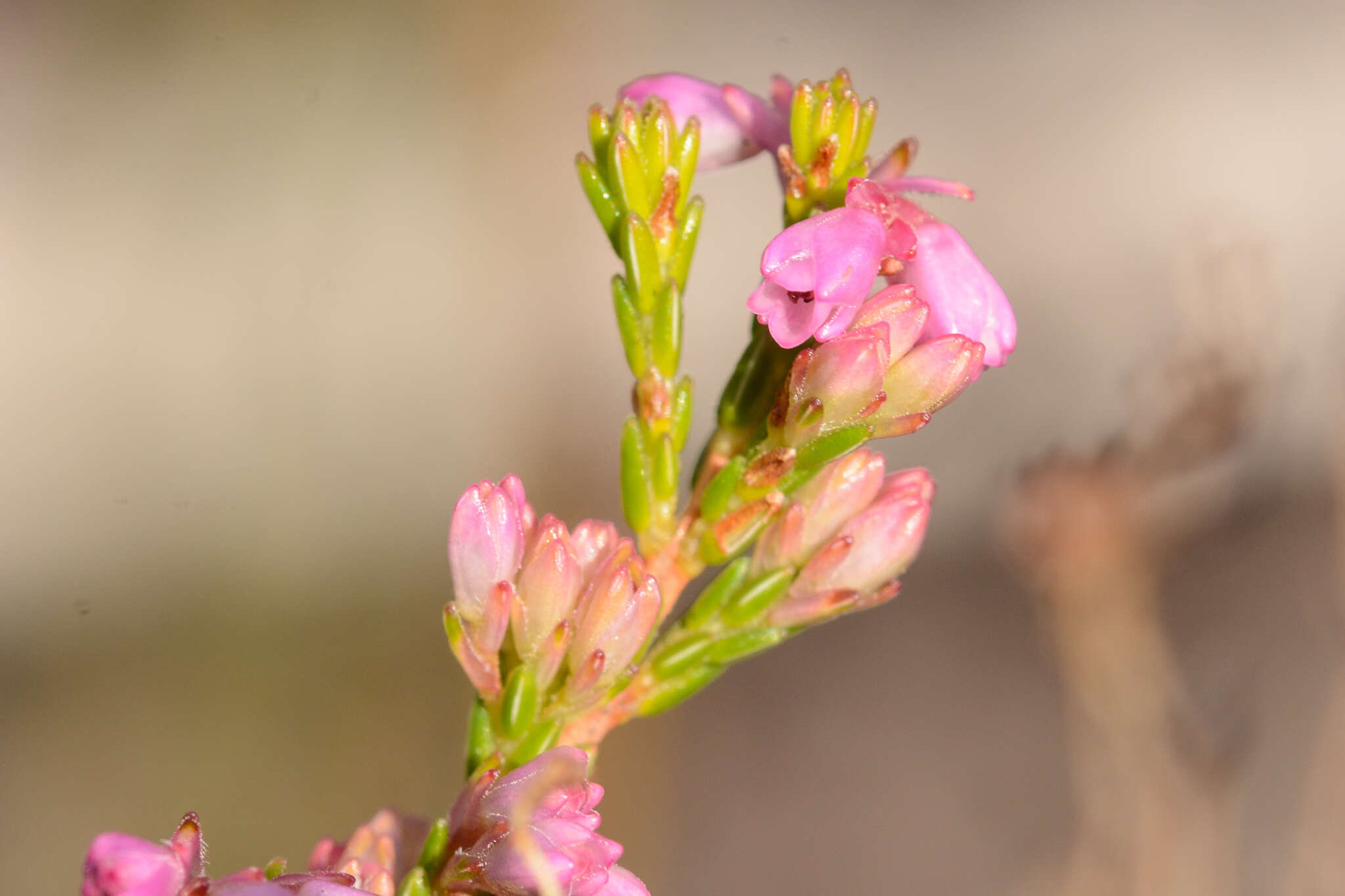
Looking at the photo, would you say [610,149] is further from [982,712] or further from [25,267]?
[25,267]

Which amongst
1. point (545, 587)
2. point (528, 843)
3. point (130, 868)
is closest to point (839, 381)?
point (545, 587)

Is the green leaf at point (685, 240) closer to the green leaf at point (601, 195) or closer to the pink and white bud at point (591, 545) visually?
the green leaf at point (601, 195)

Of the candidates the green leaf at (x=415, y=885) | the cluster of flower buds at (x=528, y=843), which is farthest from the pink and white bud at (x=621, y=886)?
the green leaf at (x=415, y=885)

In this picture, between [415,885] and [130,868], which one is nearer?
[130,868]

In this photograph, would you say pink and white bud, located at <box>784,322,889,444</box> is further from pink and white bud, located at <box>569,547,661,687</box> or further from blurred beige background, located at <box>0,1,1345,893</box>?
blurred beige background, located at <box>0,1,1345,893</box>

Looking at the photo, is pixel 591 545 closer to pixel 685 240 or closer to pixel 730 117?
pixel 685 240

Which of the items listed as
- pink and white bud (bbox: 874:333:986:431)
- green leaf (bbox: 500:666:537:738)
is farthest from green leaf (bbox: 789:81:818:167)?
green leaf (bbox: 500:666:537:738)
